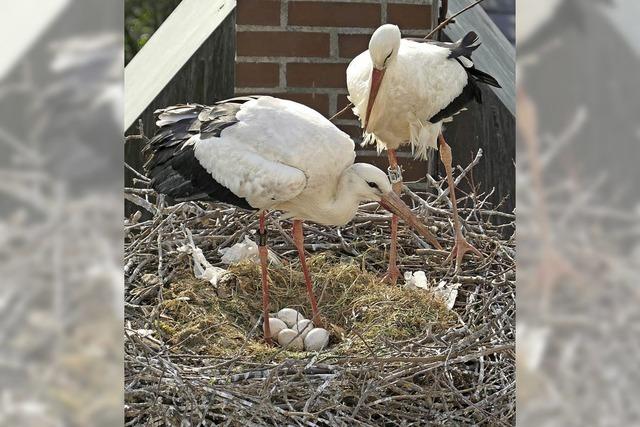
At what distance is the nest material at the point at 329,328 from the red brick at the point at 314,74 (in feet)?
2.06

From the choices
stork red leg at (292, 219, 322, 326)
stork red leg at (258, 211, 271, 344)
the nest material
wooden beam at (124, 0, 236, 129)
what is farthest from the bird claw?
wooden beam at (124, 0, 236, 129)

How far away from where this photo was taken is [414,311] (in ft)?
12.8

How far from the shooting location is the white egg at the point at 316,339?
12.0ft

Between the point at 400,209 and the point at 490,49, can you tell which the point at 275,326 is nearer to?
the point at 400,209

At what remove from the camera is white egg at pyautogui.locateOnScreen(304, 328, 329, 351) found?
12.0 ft

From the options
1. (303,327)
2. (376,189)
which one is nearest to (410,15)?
(376,189)

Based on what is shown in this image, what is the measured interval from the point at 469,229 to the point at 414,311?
0.65 m

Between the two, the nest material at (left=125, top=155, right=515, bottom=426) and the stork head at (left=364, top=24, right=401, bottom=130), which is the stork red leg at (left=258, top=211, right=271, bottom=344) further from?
the stork head at (left=364, top=24, right=401, bottom=130)

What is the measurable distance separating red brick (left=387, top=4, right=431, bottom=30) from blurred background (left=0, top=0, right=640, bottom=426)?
4.04 metres

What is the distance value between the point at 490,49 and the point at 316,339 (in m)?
2.70

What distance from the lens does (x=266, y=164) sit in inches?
140
